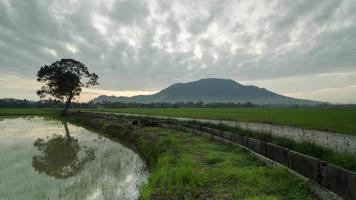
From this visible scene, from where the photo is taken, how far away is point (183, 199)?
7.56 meters

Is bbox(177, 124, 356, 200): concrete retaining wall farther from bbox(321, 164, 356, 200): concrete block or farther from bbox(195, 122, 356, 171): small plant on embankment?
bbox(195, 122, 356, 171): small plant on embankment

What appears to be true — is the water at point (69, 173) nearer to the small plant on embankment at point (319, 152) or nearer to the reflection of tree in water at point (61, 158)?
the reflection of tree in water at point (61, 158)

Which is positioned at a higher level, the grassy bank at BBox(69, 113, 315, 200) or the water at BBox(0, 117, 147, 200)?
the grassy bank at BBox(69, 113, 315, 200)

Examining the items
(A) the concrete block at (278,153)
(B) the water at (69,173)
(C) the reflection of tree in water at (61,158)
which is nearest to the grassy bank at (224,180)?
(A) the concrete block at (278,153)

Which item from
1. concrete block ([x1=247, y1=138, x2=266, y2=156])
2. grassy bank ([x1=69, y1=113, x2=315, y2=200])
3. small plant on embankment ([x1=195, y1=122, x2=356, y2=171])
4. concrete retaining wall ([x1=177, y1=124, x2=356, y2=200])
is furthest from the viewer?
concrete block ([x1=247, y1=138, x2=266, y2=156])

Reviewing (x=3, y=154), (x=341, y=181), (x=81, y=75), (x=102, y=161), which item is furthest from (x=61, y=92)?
(x=341, y=181)

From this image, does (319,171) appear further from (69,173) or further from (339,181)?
(69,173)

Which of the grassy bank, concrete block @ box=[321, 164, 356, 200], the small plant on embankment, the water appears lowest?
the water

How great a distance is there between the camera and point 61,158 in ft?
56.1

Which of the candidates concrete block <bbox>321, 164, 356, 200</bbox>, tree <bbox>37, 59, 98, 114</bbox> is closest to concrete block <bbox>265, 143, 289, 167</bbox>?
concrete block <bbox>321, 164, 356, 200</bbox>

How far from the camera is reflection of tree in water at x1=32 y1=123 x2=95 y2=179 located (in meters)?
13.8

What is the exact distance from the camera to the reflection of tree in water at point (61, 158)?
13.8m

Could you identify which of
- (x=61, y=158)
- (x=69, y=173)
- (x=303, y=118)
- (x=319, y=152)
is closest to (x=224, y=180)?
(x=319, y=152)

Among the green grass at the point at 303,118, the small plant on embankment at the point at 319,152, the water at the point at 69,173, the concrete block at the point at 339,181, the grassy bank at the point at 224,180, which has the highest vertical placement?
the green grass at the point at 303,118
